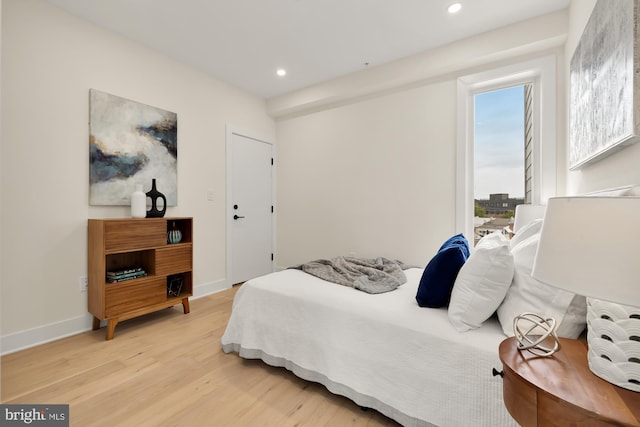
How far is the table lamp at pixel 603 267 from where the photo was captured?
1.90 ft

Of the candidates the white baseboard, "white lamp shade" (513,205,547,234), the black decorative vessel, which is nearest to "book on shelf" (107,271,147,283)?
the white baseboard

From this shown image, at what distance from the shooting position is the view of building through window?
2.81 m

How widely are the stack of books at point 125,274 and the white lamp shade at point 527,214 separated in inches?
128

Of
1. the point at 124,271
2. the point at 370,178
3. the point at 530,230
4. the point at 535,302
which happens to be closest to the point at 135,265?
the point at 124,271

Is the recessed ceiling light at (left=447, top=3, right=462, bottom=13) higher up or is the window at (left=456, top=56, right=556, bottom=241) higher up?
the recessed ceiling light at (left=447, top=3, right=462, bottom=13)

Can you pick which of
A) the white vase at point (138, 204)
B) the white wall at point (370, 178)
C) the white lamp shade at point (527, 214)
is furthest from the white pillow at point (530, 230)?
the white vase at point (138, 204)

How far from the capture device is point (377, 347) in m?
1.49

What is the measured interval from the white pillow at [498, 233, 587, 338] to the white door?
3.20 m

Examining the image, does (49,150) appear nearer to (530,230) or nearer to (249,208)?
(249,208)

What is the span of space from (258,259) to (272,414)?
2.80 meters

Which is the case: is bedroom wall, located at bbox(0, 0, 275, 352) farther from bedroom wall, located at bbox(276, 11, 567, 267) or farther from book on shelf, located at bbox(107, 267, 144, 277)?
bedroom wall, located at bbox(276, 11, 567, 267)

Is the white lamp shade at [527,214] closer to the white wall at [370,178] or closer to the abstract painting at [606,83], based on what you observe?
the abstract painting at [606,83]

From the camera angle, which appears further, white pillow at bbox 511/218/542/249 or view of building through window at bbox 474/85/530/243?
view of building through window at bbox 474/85/530/243

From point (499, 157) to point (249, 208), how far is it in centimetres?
308
